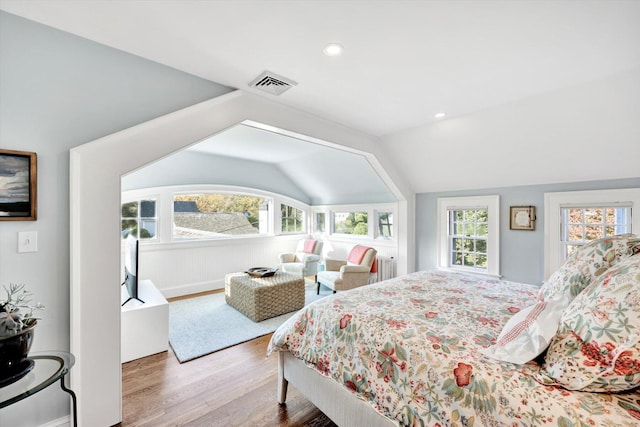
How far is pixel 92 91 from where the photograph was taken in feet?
5.64

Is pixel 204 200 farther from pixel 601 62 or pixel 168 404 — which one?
pixel 601 62

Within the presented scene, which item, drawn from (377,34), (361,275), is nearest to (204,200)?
(361,275)

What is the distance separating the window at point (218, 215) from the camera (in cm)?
489

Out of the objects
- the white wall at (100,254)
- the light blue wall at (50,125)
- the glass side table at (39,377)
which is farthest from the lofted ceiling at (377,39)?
the glass side table at (39,377)

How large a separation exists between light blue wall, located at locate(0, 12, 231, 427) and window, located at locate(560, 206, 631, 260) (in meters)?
4.51

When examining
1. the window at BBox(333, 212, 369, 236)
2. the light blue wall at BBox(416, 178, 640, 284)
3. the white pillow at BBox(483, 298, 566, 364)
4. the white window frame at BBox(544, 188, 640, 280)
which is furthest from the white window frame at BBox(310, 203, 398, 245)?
the white pillow at BBox(483, 298, 566, 364)

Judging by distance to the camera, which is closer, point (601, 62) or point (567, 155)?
point (601, 62)

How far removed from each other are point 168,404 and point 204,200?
12.3ft

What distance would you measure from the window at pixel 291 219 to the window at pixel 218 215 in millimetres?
421

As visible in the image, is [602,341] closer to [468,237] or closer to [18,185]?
[18,185]

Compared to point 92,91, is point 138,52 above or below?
above

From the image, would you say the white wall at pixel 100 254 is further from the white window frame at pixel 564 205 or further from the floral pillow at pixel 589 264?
the white window frame at pixel 564 205

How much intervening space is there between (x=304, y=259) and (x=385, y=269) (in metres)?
1.54

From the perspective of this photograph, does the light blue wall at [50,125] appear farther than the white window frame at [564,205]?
No
